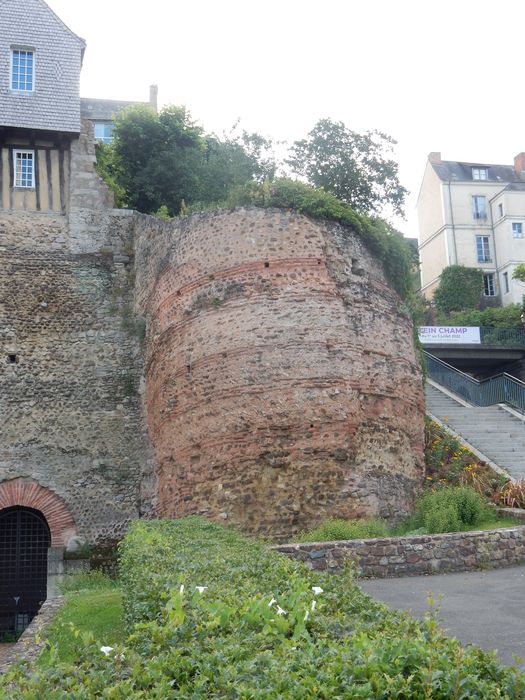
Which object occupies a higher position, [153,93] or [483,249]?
[153,93]

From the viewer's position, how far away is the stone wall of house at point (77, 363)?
15.4 meters

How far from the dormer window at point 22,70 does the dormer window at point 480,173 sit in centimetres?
2753

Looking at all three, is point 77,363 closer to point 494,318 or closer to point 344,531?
point 344,531

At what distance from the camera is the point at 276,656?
3414 mm

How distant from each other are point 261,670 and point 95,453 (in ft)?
42.1

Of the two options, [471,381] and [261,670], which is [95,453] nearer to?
[471,381]

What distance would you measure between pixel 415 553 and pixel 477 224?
32105mm

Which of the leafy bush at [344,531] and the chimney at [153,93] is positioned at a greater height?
the chimney at [153,93]

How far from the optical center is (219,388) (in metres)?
12.9

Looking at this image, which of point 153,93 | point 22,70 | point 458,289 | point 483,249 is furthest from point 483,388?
point 153,93

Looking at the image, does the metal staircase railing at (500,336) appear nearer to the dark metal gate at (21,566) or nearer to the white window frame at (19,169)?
the white window frame at (19,169)

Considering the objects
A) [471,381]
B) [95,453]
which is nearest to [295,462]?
[95,453]

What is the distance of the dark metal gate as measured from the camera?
14.7 metres

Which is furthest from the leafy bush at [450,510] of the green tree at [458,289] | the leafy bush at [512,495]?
the green tree at [458,289]
